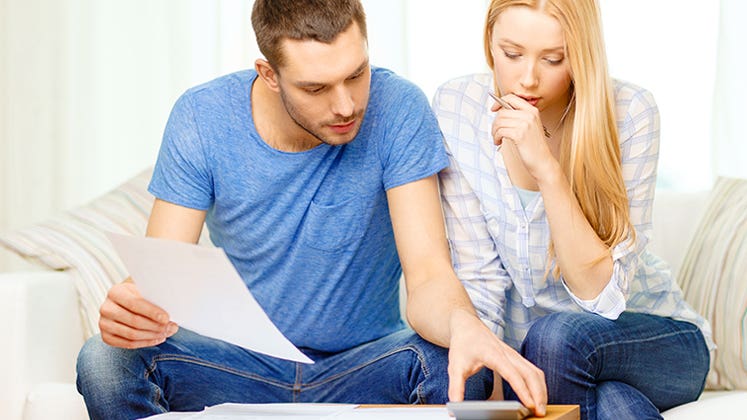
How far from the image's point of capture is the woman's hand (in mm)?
1472

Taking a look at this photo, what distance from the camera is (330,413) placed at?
1.11m

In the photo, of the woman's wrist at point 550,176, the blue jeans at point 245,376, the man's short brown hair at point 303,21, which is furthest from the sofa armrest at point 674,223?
the man's short brown hair at point 303,21

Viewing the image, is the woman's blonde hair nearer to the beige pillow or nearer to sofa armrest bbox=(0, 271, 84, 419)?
the beige pillow

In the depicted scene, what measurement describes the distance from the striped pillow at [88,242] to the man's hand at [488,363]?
93 cm

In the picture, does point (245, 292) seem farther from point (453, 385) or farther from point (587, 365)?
point (587, 365)

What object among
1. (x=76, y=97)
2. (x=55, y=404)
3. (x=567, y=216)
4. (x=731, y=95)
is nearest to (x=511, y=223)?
(x=567, y=216)

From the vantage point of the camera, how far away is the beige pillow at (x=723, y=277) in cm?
178

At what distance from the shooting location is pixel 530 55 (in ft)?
4.90

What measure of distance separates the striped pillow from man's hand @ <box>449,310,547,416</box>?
93 cm

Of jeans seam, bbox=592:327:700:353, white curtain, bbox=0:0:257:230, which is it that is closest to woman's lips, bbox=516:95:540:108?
jeans seam, bbox=592:327:700:353

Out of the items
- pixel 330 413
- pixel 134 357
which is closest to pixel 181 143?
pixel 134 357

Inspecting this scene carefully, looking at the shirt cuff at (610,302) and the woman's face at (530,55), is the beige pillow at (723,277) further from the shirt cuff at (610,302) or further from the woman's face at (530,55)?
the woman's face at (530,55)

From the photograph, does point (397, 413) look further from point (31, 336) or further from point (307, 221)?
point (31, 336)

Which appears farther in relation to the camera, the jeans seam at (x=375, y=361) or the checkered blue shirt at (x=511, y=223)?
the checkered blue shirt at (x=511, y=223)
